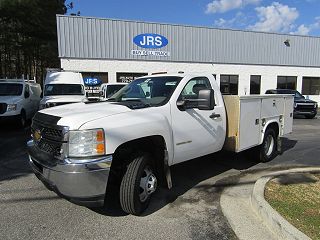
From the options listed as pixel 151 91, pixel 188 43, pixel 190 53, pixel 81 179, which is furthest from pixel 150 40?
pixel 81 179

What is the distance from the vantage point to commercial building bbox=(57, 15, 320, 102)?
23.5m

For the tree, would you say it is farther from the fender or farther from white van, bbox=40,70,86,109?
the fender

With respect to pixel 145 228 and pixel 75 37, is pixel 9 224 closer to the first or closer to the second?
pixel 145 228

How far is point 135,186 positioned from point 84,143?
0.91 meters

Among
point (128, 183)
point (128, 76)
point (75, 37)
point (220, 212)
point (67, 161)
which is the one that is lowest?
point (220, 212)

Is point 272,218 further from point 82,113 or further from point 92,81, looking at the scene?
point 92,81

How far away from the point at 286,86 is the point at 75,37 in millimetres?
20197

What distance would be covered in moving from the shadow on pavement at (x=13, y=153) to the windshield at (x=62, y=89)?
2115mm

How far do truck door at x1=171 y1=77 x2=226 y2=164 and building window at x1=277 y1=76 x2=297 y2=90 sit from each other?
27218 mm

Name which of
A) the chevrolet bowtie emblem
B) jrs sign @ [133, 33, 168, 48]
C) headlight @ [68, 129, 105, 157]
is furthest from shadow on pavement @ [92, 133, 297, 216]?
jrs sign @ [133, 33, 168, 48]

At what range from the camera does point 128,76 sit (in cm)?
2538

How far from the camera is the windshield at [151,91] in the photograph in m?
4.96

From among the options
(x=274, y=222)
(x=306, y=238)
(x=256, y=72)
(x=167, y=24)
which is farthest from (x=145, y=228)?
(x=256, y=72)

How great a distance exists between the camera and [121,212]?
14.6 ft
